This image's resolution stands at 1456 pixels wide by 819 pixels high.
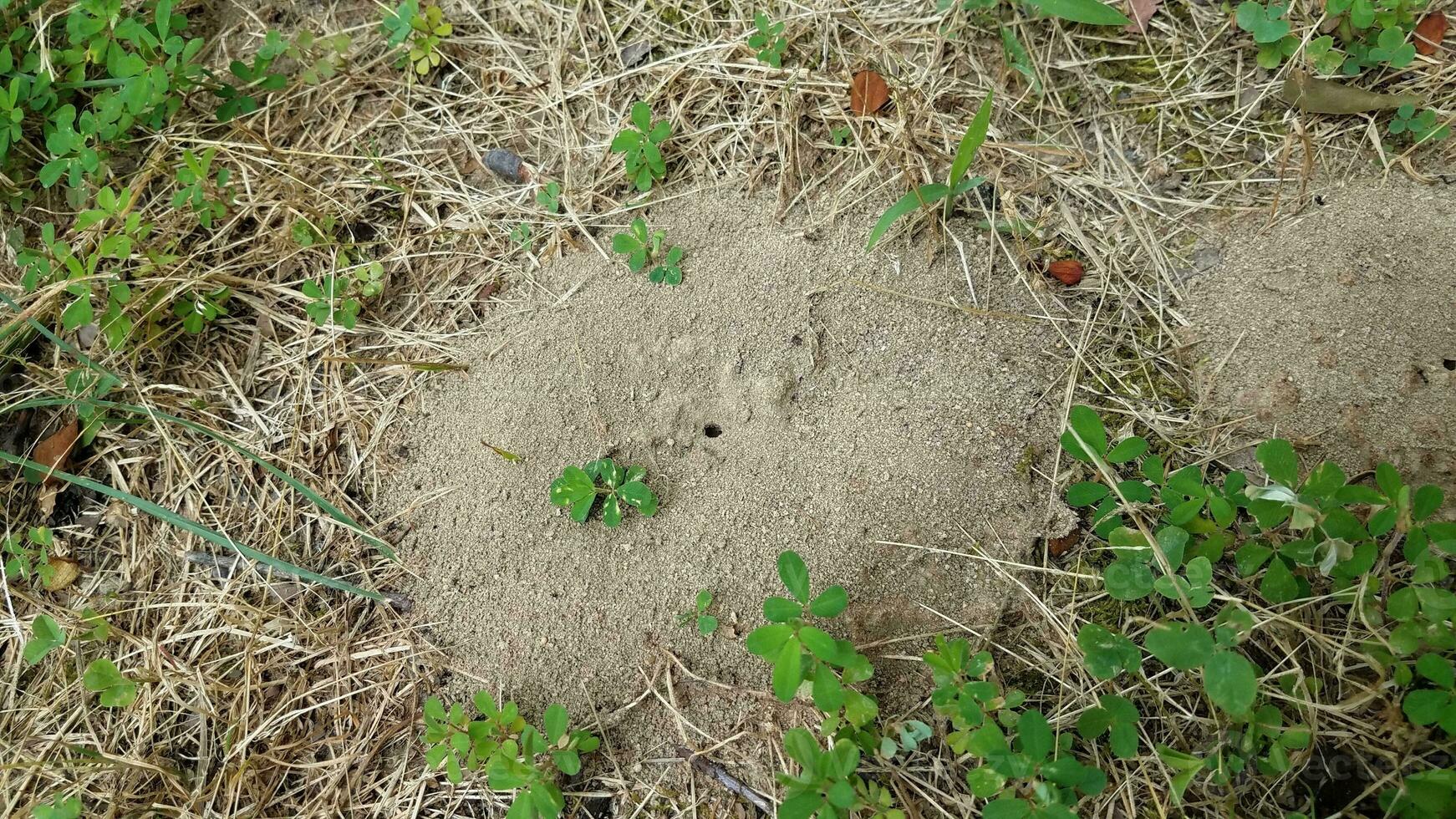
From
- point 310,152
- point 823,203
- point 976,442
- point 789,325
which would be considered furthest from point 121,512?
point 976,442

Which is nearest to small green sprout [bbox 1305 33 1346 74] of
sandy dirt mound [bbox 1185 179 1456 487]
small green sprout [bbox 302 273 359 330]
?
sandy dirt mound [bbox 1185 179 1456 487]

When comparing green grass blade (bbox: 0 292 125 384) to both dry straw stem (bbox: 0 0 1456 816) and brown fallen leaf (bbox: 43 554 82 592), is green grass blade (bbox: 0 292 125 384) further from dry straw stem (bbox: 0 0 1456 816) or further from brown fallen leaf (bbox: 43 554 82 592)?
brown fallen leaf (bbox: 43 554 82 592)

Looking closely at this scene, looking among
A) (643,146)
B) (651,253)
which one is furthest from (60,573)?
(643,146)

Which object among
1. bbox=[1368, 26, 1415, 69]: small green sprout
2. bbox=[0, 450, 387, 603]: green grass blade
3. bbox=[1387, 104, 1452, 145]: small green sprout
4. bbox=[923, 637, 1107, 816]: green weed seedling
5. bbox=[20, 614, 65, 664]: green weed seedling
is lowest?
bbox=[20, 614, 65, 664]: green weed seedling

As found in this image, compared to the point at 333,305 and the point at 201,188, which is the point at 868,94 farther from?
the point at 201,188

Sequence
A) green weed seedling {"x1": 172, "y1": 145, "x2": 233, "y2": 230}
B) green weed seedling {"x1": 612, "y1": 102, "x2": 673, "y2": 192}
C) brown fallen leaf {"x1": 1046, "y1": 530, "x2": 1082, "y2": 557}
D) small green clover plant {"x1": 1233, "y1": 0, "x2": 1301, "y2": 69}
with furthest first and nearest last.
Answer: green weed seedling {"x1": 172, "y1": 145, "x2": 233, "y2": 230}, green weed seedling {"x1": 612, "y1": 102, "x2": 673, "y2": 192}, small green clover plant {"x1": 1233, "y1": 0, "x2": 1301, "y2": 69}, brown fallen leaf {"x1": 1046, "y1": 530, "x2": 1082, "y2": 557}
